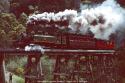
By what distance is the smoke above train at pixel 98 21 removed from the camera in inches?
574

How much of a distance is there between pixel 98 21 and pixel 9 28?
516cm

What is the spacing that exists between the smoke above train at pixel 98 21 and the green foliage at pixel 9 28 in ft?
7.69

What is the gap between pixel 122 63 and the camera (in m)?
14.1

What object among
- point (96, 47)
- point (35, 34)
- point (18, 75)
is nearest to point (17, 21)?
point (18, 75)

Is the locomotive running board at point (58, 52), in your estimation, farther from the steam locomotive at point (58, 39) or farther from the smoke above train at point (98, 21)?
the smoke above train at point (98, 21)

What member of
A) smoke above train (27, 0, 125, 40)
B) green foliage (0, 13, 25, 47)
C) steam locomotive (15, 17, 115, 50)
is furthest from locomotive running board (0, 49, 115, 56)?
green foliage (0, 13, 25, 47)

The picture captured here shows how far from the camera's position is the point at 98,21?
14.9m

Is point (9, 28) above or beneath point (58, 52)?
above

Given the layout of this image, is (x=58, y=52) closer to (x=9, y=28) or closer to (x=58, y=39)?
(x=58, y=39)

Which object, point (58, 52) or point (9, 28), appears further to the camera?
point (9, 28)

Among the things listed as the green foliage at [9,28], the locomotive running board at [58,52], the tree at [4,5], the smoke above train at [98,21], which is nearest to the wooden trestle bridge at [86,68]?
the locomotive running board at [58,52]

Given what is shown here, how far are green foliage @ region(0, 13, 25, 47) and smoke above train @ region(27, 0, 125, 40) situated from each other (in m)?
2.34

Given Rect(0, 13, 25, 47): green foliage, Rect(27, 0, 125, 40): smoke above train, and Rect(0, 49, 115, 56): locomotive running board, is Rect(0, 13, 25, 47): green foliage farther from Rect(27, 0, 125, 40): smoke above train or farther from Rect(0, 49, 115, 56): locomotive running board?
Rect(0, 49, 115, 56): locomotive running board

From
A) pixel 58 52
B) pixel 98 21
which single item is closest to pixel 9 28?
pixel 98 21
